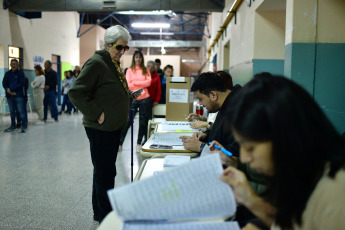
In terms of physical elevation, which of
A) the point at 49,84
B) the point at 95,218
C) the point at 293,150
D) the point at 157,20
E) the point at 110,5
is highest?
the point at 157,20

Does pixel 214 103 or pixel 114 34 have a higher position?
pixel 114 34

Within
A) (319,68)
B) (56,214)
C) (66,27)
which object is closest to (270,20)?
(319,68)

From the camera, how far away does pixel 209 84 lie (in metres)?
2.04

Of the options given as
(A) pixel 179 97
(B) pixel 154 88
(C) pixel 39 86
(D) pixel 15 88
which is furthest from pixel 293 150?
(C) pixel 39 86

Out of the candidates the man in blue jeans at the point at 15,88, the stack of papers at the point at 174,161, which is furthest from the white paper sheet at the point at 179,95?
the man in blue jeans at the point at 15,88

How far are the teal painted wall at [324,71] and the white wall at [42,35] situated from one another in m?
8.18

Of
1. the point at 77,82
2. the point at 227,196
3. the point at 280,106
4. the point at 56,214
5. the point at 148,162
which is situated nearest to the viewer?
the point at 280,106

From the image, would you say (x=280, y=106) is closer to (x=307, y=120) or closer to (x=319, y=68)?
(x=307, y=120)

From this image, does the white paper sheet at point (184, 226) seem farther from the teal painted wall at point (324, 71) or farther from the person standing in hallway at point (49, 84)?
the person standing in hallway at point (49, 84)

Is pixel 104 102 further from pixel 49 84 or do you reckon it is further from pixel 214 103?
pixel 49 84

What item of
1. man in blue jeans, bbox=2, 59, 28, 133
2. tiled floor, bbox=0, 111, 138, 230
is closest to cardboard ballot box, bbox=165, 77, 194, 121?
tiled floor, bbox=0, 111, 138, 230

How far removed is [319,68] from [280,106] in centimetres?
222

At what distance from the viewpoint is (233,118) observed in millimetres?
799

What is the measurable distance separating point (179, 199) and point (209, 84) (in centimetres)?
123
